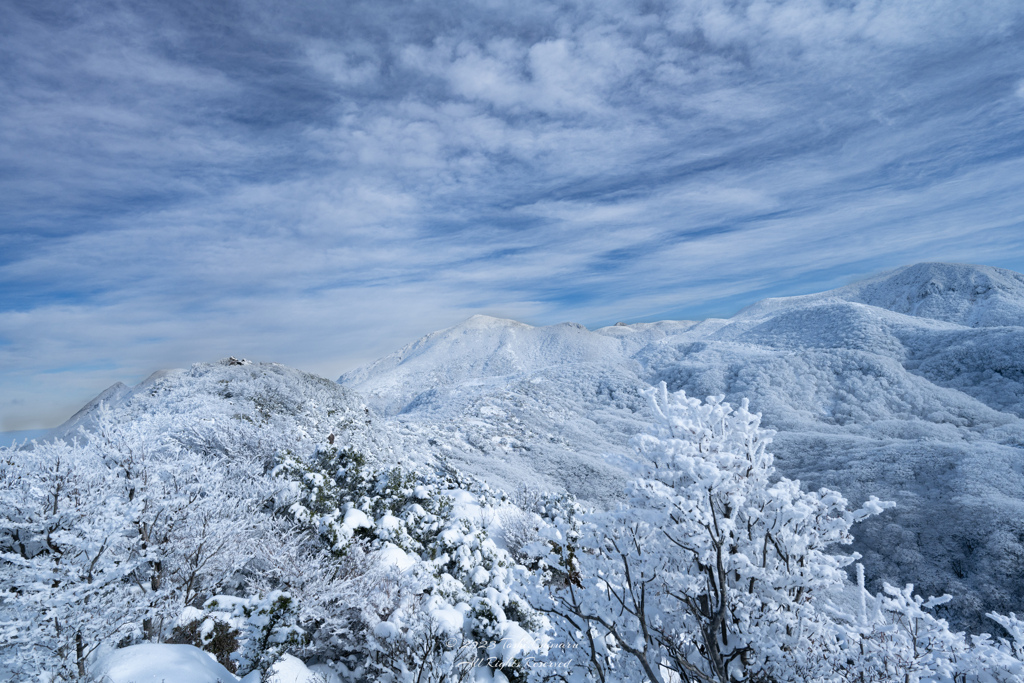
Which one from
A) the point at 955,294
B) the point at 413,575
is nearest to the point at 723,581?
the point at 413,575

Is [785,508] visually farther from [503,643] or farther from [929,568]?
[929,568]

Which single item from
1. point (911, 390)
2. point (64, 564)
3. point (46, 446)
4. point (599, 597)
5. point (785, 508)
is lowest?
point (911, 390)

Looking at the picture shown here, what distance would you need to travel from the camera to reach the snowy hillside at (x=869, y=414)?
1922 centimetres

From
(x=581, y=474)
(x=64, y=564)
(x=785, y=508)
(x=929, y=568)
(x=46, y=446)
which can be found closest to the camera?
(x=785, y=508)

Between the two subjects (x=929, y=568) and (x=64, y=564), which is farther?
(x=929, y=568)

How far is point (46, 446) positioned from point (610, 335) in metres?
125

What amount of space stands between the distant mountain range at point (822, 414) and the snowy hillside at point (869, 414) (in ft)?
0.41

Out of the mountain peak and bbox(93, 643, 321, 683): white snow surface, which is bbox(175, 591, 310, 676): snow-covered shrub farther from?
the mountain peak

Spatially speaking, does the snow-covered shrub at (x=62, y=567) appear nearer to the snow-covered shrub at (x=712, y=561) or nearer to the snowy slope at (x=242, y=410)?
the snowy slope at (x=242, y=410)

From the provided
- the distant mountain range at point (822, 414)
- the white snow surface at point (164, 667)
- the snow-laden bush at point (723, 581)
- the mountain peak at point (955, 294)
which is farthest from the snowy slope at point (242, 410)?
the mountain peak at point (955, 294)

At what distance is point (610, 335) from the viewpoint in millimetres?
130125

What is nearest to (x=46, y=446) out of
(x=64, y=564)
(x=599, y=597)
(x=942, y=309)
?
(x=64, y=564)

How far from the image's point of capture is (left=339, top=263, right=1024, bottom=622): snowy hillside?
19219 millimetres

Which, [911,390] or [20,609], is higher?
[20,609]
